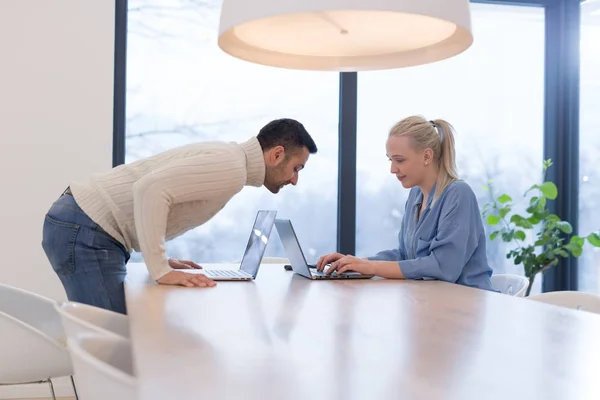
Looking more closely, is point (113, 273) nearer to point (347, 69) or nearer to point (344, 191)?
point (347, 69)

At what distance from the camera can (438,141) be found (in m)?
2.97

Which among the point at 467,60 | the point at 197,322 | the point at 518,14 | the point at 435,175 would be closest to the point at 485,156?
the point at 467,60

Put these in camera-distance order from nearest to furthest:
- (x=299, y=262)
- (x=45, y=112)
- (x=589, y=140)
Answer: (x=299, y=262)
(x=45, y=112)
(x=589, y=140)

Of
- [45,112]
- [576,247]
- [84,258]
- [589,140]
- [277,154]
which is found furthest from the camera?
[589,140]

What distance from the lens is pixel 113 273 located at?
2.48 m

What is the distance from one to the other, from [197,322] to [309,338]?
31cm

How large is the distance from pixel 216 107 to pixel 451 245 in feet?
8.29

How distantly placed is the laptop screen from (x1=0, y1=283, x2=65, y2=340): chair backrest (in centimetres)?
72

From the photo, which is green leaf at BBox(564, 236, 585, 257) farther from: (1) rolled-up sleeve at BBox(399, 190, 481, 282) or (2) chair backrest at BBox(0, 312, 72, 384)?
(2) chair backrest at BBox(0, 312, 72, 384)

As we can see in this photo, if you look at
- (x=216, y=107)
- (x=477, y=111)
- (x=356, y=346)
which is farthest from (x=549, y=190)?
(x=356, y=346)

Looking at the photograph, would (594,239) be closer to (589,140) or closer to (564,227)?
(564,227)

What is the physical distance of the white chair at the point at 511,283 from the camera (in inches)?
121

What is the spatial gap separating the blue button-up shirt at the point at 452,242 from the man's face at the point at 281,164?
0.52 m

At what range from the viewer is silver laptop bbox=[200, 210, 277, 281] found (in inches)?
103
